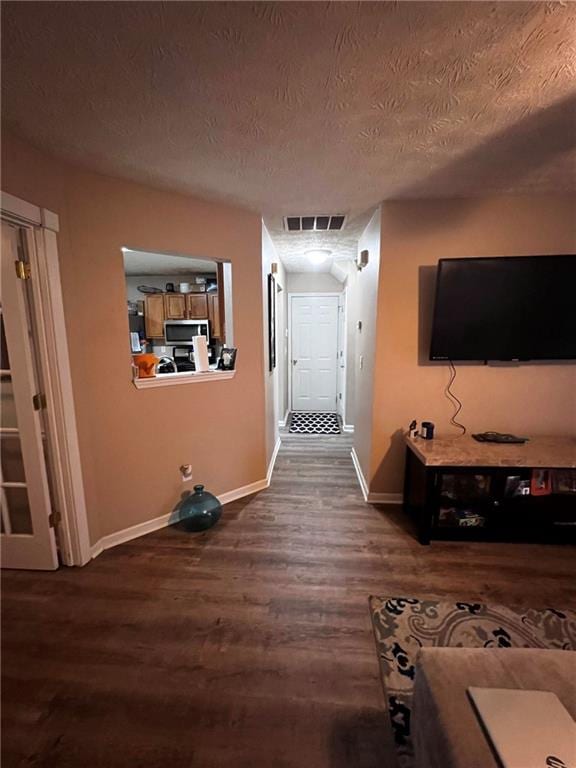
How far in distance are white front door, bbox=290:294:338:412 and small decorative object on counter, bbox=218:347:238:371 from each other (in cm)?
290

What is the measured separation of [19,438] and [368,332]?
2.71 m

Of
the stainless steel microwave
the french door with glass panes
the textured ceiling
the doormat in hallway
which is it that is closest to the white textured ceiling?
the stainless steel microwave

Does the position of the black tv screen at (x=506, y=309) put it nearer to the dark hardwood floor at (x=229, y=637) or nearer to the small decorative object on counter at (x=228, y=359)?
the dark hardwood floor at (x=229, y=637)

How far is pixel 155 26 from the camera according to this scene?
104 centimetres

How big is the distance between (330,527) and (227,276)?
86.6 inches

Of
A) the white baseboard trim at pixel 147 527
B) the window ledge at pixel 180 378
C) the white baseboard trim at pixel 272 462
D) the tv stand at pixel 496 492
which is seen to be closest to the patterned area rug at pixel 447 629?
the tv stand at pixel 496 492

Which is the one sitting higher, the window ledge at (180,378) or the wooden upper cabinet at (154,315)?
the wooden upper cabinet at (154,315)

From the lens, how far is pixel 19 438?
1.90m

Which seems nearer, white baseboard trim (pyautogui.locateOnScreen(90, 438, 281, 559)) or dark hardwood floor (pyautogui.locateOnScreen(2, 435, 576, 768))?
dark hardwood floor (pyautogui.locateOnScreen(2, 435, 576, 768))

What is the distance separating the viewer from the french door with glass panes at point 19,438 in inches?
68.3

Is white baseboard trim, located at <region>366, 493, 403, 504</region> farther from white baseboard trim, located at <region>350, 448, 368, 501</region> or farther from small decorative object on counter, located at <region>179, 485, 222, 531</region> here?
small decorative object on counter, located at <region>179, 485, 222, 531</region>

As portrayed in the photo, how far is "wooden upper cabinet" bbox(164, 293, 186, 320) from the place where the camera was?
16.9 feet

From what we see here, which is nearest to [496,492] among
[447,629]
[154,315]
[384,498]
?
[384,498]

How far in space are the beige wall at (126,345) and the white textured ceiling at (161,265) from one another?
66.5 inches
